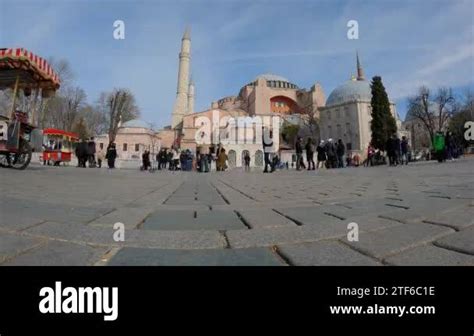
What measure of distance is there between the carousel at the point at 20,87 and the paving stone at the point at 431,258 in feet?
32.9

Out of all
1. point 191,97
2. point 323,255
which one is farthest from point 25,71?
point 191,97

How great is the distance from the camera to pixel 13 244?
1.65 metres

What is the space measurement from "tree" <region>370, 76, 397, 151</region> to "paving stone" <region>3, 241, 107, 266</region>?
165ft

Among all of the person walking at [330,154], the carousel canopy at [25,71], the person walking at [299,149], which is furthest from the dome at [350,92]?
A: the carousel canopy at [25,71]

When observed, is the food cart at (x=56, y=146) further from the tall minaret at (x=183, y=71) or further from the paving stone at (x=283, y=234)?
the tall minaret at (x=183, y=71)

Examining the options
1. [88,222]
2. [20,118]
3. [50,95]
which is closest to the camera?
[88,222]

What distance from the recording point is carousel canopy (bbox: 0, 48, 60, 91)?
8.67m

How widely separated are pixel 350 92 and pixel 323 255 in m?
69.1

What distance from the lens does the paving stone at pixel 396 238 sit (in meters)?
1.57
